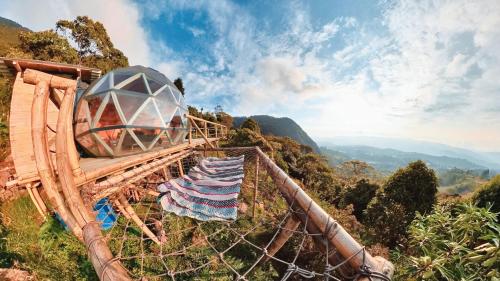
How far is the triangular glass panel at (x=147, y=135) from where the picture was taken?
4.40 meters

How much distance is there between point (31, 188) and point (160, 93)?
317 cm

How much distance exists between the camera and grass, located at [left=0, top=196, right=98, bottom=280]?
388cm

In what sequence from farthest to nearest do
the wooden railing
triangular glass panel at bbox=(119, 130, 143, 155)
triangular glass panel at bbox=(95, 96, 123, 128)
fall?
1. the wooden railing
2. triangular glass panel at bbox=(119, 130, 143, 155)
3. triangular glass panel at bbox=(95, 96, 123, 128)

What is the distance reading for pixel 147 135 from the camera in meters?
4.60

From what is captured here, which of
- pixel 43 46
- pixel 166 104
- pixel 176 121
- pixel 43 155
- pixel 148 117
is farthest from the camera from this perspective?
pixel 43 46

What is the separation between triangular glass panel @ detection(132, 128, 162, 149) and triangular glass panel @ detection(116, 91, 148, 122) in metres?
0.34

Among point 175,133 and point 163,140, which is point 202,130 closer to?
point 175,133

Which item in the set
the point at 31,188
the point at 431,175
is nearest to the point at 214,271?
the point at 31,188

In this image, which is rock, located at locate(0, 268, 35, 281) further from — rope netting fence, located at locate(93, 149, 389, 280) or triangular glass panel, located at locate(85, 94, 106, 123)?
triangular glass panel, located at locate(85, 94, 106, 123)

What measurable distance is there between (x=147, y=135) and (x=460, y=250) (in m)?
4.88

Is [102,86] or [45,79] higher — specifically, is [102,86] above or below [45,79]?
above

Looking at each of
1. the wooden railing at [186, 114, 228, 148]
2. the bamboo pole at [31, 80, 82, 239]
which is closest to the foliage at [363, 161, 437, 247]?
the wooden railing at [186, 114, 228, 148]

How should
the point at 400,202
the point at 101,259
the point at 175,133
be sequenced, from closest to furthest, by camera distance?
the point at 101,259, the point at 175,133, the point at 400,202

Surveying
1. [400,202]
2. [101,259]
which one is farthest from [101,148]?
[400,202]
